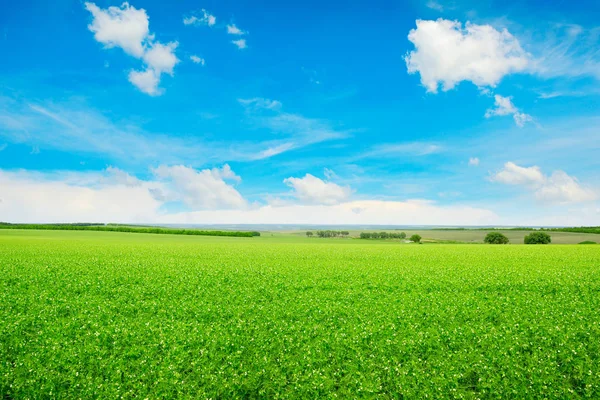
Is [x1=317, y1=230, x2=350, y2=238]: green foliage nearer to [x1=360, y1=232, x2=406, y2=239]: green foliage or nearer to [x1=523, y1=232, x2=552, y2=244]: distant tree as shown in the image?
[x1=360, y1=232, x2=406, y2=239]: green foliage

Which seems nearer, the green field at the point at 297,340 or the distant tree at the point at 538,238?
the green field at the point at 297,340

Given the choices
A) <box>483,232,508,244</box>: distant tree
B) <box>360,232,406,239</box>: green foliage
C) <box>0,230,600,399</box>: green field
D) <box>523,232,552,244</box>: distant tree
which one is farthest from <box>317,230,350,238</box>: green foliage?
<box>0,230,600,399</box>: green field

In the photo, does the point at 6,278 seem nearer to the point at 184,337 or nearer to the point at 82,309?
the point at 82,309

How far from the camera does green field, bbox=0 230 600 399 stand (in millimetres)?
8617

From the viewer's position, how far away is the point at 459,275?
20.4 meters

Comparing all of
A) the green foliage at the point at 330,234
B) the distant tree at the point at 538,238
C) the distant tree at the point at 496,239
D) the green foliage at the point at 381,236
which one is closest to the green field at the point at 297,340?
the distant tree at the point at 496,239

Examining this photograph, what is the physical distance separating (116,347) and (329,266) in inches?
643

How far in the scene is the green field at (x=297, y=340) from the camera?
8.62 m

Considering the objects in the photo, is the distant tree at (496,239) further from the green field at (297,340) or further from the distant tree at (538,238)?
the green field at (297,340)

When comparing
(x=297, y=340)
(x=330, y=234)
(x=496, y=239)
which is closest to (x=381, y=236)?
(x=330, y=234)

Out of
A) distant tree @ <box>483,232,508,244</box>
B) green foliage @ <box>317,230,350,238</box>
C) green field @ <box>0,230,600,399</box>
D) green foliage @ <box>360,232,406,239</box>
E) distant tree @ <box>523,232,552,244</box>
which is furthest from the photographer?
green foliage @ <box>317,230,350,238</box>

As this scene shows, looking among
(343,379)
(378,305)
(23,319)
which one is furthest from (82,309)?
(378,305)

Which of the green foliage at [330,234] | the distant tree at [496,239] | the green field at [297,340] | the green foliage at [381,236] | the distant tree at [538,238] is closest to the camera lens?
the green field at [297,340]

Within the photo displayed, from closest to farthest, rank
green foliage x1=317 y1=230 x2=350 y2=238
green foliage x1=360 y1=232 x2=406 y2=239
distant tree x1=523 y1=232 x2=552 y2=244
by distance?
distant tree x1=523 y1=232 x2=552 y2=244 → green foliage x1=360 y1=232 x2=406 y2=239 → green foliage x1=317 y1=230 x2=350 y2=238
